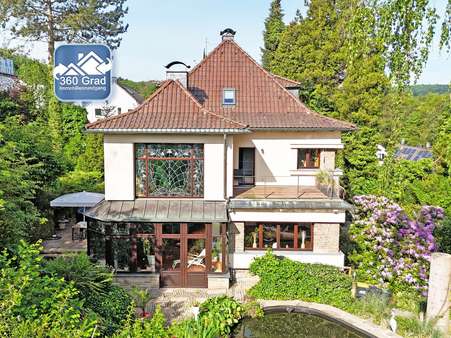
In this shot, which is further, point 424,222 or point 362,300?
point 424,222

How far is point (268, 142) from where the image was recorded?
17.9 m

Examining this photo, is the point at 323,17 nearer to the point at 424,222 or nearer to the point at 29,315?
the point at 424,222

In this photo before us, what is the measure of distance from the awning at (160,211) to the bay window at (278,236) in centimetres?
177

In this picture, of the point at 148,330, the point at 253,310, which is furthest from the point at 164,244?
the point at 148,330

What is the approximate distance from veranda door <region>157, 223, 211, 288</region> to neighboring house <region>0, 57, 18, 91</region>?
21.3 m

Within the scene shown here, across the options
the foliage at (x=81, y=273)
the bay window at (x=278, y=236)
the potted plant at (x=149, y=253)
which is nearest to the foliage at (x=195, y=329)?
the foliage at (x=81, y=273)

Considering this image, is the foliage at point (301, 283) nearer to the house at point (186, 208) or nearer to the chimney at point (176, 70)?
the house at point (186, 208)

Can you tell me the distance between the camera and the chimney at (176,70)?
1670 cm

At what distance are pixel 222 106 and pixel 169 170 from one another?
5.34 m

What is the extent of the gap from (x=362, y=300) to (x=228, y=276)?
15.9 feet

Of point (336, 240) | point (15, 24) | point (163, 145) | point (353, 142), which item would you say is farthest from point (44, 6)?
point (336, 240)

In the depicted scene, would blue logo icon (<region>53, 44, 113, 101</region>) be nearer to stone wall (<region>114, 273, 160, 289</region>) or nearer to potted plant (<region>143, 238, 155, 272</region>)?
potted plant (<region>143, 238, 155, 272</region>)

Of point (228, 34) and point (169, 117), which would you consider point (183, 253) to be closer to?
point (169, 117)

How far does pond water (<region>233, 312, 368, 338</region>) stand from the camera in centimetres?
1153
